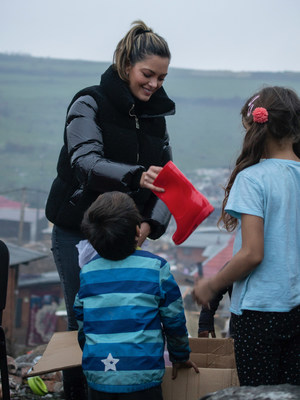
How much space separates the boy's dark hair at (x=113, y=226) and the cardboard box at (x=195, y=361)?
1.91 feet

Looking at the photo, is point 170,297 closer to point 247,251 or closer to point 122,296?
point 122,296

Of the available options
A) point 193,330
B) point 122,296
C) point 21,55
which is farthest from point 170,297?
point 21,55

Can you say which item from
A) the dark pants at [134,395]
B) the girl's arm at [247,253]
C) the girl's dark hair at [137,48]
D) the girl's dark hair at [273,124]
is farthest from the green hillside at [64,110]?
the girl's arm at [247,253]

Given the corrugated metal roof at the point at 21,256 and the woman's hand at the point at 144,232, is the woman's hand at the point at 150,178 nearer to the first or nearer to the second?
the woman's hand at the point at 144,232

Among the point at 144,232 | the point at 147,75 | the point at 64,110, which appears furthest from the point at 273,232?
the point at 64,110

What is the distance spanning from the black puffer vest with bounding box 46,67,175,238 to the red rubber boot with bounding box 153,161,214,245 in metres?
0.14

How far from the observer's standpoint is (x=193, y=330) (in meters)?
6.51

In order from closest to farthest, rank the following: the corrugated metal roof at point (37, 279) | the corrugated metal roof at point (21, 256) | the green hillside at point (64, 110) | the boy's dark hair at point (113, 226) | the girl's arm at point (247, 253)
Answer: the girl's arm at point (247, 253), the boy's dark hair at point (113, 226), the corrugated metal roof at point (21, 256), the corrugated metal roof at point (37, 279), the green hillside at point (64, 110)

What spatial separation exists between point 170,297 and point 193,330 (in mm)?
4530

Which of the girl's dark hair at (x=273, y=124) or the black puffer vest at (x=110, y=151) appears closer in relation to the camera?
the girl's dark hair at (x=273, y=124)

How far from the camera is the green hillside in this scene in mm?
38906

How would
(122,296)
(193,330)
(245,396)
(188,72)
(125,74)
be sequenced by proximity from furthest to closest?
(188,72) < (193,330) < (125,74) < (122,296) < (245,396)

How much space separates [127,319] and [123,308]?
45mm

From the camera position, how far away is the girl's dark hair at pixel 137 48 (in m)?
2.47
